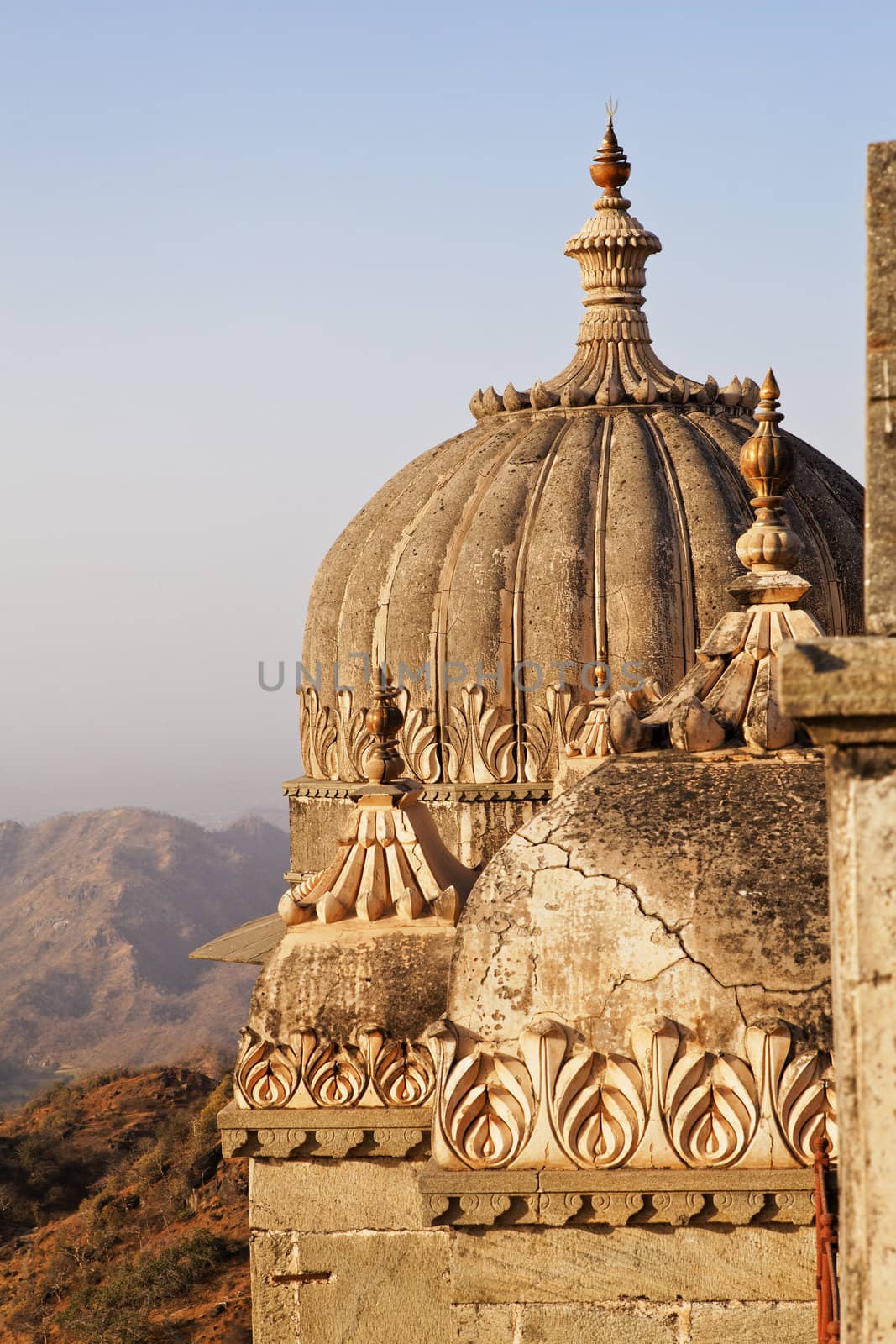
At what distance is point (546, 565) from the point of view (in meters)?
11.6

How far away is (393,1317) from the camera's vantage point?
5664mm

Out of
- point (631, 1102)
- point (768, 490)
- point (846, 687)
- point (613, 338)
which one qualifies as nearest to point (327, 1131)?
point (631, 1102)

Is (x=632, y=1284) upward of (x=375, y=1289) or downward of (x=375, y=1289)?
upward

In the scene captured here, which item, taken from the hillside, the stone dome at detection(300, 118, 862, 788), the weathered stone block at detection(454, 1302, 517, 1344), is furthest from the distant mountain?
the weathered stone block at detection(454, 1302, 517, 1344)

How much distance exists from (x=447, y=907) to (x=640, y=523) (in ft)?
20.4

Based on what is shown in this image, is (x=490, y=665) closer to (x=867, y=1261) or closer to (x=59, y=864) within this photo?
(x=867, y=1261)

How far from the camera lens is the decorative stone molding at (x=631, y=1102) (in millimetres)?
4617

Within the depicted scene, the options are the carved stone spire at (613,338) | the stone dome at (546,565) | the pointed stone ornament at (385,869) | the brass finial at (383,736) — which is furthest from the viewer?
the carved stone spire at (613,338)

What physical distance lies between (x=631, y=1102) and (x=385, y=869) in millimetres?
1609

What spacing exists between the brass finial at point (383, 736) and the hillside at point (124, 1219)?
8.75 meters

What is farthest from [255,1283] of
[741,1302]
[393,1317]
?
[741,1302]

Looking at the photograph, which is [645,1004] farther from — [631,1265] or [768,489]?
[768,489]

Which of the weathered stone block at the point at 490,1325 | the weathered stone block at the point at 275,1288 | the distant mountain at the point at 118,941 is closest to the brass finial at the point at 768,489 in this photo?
the weathered stone block at the point at 490,1325

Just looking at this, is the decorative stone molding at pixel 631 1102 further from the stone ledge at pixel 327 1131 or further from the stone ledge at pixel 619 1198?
the stone ledge at pixel 327 1131
